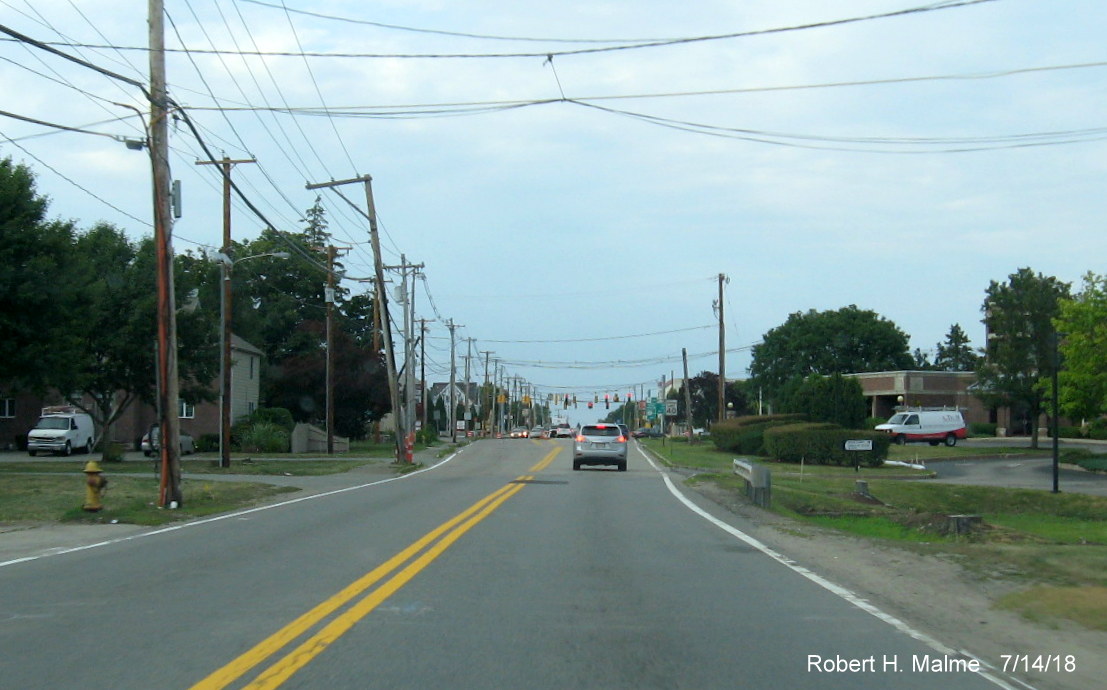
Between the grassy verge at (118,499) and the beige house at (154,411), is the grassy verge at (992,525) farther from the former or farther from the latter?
the beige house at (154,411)

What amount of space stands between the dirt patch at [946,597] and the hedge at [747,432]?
108ft

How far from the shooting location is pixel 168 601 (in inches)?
384

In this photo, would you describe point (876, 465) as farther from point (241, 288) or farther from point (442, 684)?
point (241, 288)

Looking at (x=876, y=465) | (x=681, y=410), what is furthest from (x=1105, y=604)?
(x=681, y=410)

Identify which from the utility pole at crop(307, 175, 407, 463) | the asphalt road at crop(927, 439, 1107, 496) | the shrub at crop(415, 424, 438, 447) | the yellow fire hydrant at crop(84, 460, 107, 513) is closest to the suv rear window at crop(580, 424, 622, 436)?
the utility pole at crop(307, 175, 407, 463)

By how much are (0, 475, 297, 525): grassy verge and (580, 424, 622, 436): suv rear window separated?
12931mm

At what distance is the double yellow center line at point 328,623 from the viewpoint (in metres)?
7.04

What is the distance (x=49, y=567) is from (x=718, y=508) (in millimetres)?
13026

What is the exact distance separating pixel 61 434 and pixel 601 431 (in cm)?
2431

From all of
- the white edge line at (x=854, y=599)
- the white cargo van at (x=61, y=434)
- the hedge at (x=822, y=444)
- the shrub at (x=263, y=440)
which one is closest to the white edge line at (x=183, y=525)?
the white edge line at (x=854, y=599)

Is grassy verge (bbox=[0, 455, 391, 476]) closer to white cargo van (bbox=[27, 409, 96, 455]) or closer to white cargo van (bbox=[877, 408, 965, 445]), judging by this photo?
white cargo van (bbox=[27, 409, 96, 455])

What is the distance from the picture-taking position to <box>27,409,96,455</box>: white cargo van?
4475 centimetres

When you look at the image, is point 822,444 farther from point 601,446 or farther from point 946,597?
point 946,597

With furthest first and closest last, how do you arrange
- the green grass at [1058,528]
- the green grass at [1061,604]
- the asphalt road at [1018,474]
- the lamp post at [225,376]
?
the lamp post at [225,376] < the asphalt road at [1018,474] < the green grass at [1058,528] < the green grass at [1061,604]
